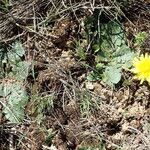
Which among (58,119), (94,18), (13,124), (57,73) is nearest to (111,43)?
(94,18)

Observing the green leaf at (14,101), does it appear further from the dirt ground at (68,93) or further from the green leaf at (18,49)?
the green leaf at (18,49)

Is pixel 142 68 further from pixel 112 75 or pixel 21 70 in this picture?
pixel 21 70

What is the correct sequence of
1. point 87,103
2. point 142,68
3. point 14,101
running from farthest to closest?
1. point 14,101
2. point 87,103
3. point 142,68

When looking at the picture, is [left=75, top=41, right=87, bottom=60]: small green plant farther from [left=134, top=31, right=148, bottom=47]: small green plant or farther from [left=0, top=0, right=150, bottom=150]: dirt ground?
[left=134, top=31, right=148, bottom=47]: small green plant

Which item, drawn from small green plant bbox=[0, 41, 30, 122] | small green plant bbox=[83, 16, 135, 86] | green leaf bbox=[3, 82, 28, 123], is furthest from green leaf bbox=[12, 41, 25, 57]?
small green plant bbox=[83, 16, 135, 86]

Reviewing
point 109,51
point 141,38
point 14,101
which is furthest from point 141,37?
point 14,101

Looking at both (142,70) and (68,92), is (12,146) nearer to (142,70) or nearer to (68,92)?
(68,92)

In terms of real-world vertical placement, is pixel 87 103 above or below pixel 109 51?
below
